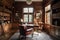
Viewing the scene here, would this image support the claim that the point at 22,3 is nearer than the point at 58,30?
No

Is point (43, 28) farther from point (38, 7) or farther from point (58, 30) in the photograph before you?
point (58, 30)

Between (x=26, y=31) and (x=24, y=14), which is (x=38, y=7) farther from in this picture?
(x=26, y=31)

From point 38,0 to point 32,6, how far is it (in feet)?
3.39

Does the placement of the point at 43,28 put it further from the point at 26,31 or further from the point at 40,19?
the point at 26,31

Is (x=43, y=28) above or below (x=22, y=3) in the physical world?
below

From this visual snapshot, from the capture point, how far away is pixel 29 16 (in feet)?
42.7

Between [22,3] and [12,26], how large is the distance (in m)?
3.09

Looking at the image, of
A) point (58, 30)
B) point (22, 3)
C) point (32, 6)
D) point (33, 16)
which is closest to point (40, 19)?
point (33, 16)

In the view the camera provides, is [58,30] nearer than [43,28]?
Yes

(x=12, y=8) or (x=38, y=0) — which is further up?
(x=38, y=0)

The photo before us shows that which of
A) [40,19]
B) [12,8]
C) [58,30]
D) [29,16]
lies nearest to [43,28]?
[40,19]

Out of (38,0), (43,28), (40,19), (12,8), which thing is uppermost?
(38,0)

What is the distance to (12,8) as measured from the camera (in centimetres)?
1252

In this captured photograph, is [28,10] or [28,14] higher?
[28,10]
